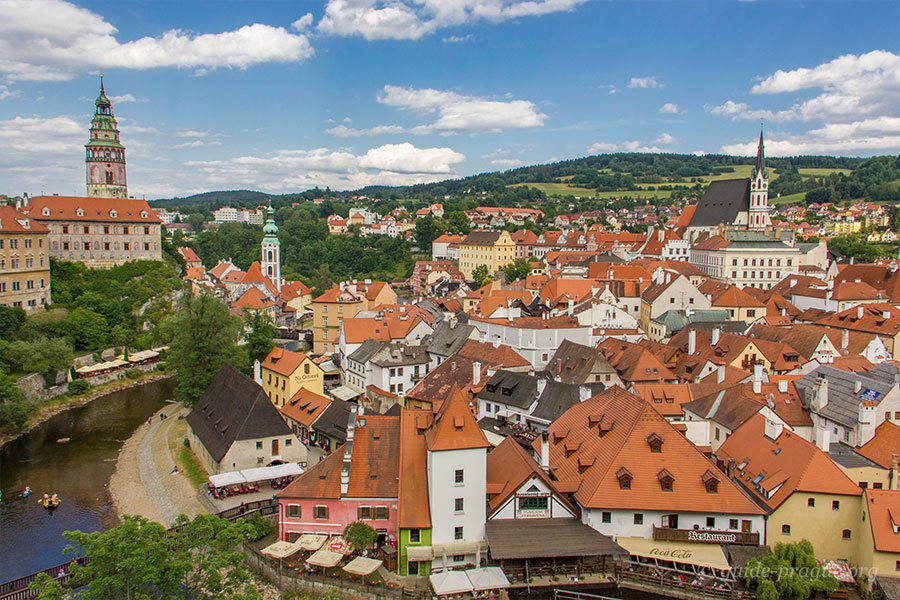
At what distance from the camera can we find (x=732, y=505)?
77.7 ft

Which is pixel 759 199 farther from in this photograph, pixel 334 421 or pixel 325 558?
pixel 325 558

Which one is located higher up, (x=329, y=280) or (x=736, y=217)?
(x=736, y=217)

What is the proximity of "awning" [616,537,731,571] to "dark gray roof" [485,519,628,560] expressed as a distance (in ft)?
2.03

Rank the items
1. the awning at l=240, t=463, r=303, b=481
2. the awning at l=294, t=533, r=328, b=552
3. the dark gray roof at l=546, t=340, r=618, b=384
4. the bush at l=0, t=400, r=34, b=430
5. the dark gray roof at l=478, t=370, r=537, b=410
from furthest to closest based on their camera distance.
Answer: the dark gray roof at l=546, t=340, r=618, b=384, the bush at l=0, t=400, r=34, b=430, the dark gray roof at l=478, t=370, r=537, b=410, the awning at l=240, t=463, r=303, b=481, the awning at l=294, t=533, r=328, b=552

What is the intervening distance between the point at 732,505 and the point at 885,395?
433 inches

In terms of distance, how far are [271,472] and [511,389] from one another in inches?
542

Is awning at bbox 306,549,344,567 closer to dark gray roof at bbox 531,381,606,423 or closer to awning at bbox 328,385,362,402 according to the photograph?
dark gray roof at bbox 531,381,606,423

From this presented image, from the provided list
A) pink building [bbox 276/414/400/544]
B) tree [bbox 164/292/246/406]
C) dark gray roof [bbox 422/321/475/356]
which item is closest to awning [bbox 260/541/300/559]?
pink building [bbox 276/414/400/544]

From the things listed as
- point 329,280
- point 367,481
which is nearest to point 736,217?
point 329,280

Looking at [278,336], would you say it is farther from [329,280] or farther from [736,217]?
[736,217]

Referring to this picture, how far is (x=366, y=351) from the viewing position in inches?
1886

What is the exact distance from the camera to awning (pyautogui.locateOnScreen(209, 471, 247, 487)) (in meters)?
30.0

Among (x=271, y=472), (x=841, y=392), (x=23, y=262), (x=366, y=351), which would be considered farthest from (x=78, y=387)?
(x=841, y=392)

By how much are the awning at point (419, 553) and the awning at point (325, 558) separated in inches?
92.8
